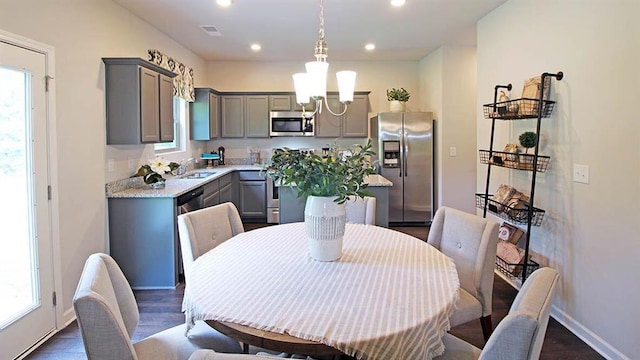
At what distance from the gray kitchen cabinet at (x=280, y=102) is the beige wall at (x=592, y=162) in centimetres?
394

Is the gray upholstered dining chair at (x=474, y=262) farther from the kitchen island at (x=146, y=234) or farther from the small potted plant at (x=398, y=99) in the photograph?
the small potted plant at (x=398, y=99)

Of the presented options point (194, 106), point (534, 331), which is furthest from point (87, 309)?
point (194, 106)

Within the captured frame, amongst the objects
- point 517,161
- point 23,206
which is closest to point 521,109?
point 517,161

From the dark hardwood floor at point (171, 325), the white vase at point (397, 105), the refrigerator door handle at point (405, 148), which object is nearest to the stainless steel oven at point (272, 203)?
the refrigerator door handle at point (405, 148)

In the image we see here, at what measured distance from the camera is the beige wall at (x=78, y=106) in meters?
2.93

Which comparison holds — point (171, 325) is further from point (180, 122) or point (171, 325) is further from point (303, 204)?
point (180, 122)

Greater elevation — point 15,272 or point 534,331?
point 534,331

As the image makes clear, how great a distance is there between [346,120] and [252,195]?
6.47 feet

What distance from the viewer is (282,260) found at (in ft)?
6.55

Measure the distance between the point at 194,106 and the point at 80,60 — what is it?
3.08 m

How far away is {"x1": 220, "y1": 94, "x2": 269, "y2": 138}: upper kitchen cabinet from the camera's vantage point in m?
6.88

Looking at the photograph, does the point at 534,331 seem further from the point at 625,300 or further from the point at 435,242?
the point at 625,300

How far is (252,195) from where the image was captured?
665 centimetres

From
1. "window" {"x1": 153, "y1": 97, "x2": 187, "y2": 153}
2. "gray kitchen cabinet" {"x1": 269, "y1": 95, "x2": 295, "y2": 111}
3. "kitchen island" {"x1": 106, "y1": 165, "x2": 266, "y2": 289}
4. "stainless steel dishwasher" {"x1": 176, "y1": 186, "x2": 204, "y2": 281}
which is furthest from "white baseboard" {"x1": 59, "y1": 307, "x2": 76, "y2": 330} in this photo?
"gray kitchen cabinet" {"x1": 269, "y1": 95, "x2": 295, "y2": 111}
